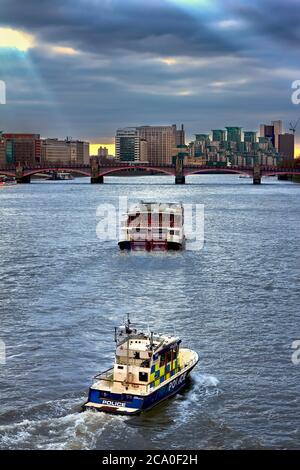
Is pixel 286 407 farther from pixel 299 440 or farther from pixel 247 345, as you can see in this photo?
pixel 247 345

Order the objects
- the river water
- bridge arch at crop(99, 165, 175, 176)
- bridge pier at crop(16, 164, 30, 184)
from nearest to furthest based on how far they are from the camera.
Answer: the river water
bridge arch at crop(99, 165, 175, 176)
bridge pier at crop(16, 164, 30, 184)

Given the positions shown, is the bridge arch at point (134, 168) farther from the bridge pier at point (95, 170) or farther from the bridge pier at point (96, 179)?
the bridge pier at point (96, 179)

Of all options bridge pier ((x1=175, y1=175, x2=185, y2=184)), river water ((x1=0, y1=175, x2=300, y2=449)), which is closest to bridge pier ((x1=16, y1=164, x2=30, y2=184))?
bridge pier ((x1=175, y1=175, x2=185, y2=184))

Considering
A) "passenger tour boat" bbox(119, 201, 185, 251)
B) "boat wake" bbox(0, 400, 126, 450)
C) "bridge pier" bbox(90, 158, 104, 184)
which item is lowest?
"boat wake" bbox(0, 400, 126, 450)

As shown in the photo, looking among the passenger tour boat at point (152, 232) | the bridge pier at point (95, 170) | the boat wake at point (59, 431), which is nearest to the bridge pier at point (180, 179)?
the bridge pier at point (95, 170)

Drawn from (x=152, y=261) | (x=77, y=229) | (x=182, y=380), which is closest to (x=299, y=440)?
(x=182, y=380)

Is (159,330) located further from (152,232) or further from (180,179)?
(180,179)

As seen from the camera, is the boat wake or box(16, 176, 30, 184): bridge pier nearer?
the boat wake

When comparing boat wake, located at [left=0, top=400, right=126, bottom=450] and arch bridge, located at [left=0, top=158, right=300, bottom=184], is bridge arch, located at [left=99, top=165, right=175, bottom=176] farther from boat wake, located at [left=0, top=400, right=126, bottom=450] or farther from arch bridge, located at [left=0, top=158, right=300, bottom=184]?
boat wake, located at [left=0, top=400, right=126, bottom=450]
